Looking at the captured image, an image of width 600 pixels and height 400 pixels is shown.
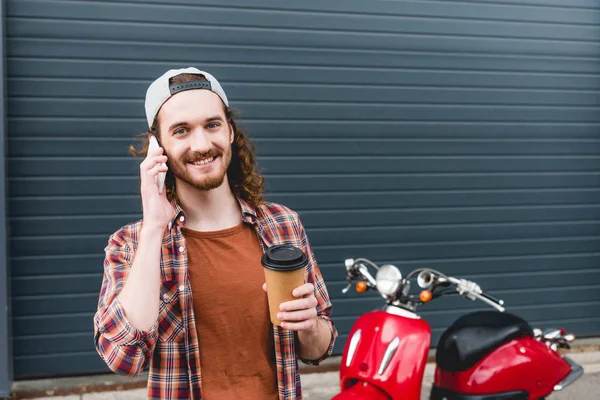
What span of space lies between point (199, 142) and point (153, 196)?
235 mm

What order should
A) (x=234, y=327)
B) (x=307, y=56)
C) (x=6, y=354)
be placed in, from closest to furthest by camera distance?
(x=234, y=327) → (x=6, y=354) → (x=307, y=56)

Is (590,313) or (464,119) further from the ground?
(464,119)

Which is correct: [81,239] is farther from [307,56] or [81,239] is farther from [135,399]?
[307,56]

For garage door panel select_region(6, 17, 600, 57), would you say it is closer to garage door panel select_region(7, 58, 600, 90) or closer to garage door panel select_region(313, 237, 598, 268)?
garage door panel select_region(7, 58, 600, 90)

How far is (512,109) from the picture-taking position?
15.8 ft

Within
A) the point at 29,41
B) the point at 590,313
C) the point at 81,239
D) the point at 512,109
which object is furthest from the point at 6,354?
the point at 590,313

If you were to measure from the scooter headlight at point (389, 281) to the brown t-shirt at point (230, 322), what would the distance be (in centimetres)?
84

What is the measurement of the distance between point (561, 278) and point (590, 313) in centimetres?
45

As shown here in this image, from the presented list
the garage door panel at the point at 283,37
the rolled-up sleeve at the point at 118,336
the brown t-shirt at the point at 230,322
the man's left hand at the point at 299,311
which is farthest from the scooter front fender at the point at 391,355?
the garage door panel at the point at 283,37

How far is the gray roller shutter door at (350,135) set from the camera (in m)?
4.00

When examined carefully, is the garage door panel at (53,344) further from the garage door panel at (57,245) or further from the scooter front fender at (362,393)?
the scooter front fender at (362,393)

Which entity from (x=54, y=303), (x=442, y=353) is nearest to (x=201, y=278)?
(x=442, y=353)

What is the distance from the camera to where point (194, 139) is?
1.68 m

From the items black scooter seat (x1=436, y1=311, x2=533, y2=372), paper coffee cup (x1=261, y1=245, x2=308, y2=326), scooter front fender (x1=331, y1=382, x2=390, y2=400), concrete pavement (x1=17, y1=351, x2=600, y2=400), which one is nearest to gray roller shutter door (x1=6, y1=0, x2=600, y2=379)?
concrete pavement (x1=17, y1=351, x2=600, y2=400)
